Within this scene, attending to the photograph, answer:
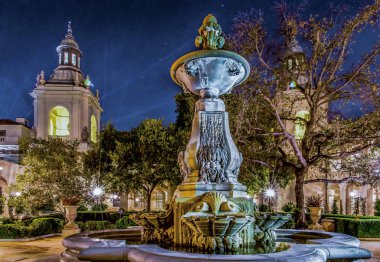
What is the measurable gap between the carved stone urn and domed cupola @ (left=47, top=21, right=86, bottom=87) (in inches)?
1413

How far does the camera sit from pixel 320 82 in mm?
18859

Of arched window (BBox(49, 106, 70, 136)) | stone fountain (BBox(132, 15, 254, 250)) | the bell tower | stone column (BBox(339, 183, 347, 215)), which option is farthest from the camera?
arched window (BBox(49, 106, 70, 136))

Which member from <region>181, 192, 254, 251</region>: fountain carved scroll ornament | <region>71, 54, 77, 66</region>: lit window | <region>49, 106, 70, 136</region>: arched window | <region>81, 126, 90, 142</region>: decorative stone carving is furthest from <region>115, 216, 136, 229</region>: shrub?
<region>71, 54, 77, 66</region>: lit window

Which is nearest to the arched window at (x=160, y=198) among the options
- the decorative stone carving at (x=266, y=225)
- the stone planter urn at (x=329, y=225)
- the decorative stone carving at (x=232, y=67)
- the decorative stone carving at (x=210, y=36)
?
the stone planter urn at (x=329, y=225)

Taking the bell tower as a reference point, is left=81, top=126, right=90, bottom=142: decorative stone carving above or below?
below

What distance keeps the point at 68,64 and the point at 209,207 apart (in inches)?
1582

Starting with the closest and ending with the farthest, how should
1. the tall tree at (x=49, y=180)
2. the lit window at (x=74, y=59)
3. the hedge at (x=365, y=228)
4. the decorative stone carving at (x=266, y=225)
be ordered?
the decorative stone carving at (x=266, y=225) < the hedge at (x=365, y=228) < the tall tree at (x=49, y=180) < the lit window at (x=74, y=59)

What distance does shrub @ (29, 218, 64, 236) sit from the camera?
63.1ft

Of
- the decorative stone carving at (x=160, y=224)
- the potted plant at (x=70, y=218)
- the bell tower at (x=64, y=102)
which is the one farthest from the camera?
the bell tower at (x=64, y=102)

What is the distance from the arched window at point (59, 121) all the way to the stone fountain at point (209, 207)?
36112 mm

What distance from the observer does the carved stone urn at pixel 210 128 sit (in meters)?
8.49

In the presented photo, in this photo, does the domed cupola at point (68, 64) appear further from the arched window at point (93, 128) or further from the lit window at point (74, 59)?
the arched window at point (93, 128)

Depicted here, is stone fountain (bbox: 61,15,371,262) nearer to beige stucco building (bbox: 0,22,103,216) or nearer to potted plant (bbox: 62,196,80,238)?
potted plant (bbox: 62,196,80,238)

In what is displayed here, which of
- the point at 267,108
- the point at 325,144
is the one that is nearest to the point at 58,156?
the point at 267,108
